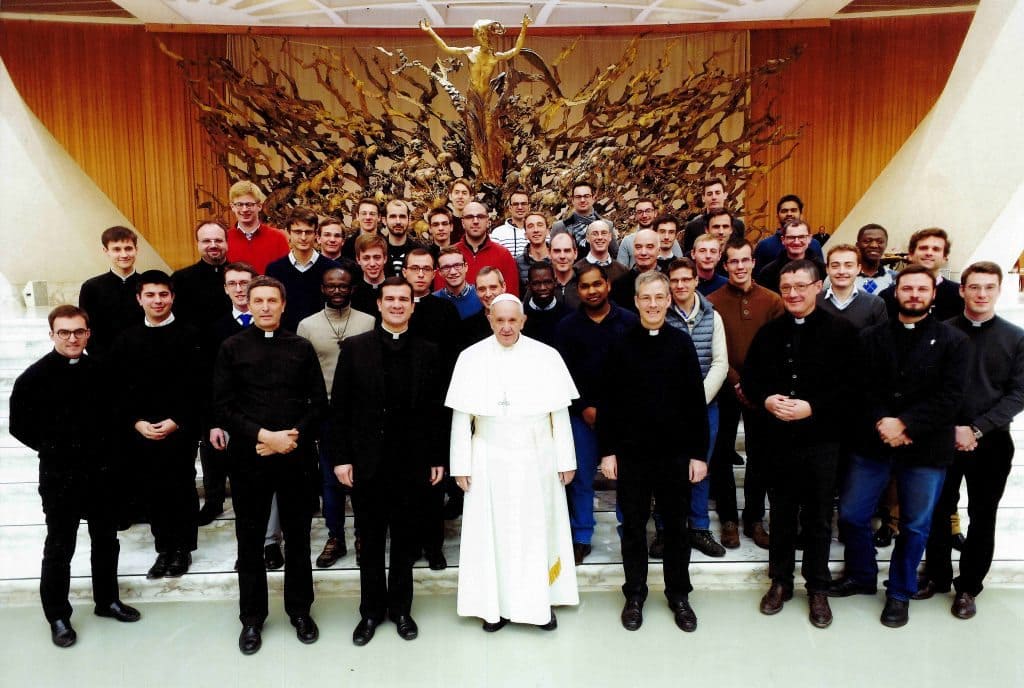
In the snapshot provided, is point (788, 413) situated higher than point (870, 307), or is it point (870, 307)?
point (870, 307)

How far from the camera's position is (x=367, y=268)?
14.5 ft

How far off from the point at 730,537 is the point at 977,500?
53.1 inches

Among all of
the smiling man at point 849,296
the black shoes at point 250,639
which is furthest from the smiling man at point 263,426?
the smiling man at point 849,296

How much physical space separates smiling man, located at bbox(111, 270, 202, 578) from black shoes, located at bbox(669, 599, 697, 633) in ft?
9.50

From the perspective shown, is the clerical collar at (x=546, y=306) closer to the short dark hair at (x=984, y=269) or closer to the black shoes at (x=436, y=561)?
the black shoes at (x=436, y=561)

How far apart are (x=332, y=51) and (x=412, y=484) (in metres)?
11.3

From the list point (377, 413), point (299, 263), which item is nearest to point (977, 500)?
point (377, 413)

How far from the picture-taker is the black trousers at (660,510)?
3.67 metres

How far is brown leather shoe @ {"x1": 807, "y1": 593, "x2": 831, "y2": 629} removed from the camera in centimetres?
370

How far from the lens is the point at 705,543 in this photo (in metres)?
4.27

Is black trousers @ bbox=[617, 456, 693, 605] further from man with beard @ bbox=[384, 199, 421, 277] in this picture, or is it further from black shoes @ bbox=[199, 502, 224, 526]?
black shoes @ bbox=[199, 502, 224, 526]

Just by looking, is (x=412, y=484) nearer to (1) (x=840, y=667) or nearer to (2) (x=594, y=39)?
(1) (x=840, y=667)

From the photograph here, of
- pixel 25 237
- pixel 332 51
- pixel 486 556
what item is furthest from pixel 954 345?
pixel 332 51

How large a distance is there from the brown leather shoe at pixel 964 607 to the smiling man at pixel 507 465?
87.6 inches
